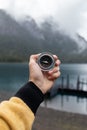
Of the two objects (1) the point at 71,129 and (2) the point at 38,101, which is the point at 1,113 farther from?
(1) the point at 71,129

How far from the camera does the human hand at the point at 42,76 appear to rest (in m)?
2.09

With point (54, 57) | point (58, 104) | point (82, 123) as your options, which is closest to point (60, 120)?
point (82, 123)

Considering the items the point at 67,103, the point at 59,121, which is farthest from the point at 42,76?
the point at 67,103

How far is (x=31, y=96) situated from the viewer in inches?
76.7

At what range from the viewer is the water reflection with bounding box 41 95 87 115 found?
61344 mm

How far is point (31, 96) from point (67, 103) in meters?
67.5

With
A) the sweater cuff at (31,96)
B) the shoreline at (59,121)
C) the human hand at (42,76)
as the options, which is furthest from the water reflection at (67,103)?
the sweater cuff at (31,96)

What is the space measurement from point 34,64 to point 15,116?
45 centimetres

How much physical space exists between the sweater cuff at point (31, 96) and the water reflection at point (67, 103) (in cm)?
5817

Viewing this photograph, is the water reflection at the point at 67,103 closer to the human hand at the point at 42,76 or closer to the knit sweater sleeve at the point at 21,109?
the human hand at the point at 42,76

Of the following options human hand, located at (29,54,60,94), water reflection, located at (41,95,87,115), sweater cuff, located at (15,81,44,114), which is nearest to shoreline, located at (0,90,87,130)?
human hand, located at (29,54,60,94)

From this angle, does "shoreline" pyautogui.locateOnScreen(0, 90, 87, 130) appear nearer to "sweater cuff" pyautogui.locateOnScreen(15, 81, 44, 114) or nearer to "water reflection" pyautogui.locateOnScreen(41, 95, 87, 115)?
"sweater cuff" pyautogui.locateOnScreen(15, 81, 44, 114)

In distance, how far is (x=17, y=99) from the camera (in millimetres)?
1902

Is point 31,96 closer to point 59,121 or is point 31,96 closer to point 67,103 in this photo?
point 59,121
